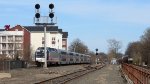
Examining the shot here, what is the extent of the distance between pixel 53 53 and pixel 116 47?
12893 cm

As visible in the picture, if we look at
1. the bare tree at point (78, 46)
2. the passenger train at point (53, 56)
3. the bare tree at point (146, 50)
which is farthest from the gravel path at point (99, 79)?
the bare tree at point (78, 46)

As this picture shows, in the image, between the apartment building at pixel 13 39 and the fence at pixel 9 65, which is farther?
the apartment building at pixel 13 39

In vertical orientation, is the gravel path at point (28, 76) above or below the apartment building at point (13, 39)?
below

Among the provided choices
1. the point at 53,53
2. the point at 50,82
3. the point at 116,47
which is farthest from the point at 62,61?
the point at 116,47

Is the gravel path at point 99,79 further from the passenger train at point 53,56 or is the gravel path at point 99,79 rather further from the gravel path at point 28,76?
the passenger train at point 53,56

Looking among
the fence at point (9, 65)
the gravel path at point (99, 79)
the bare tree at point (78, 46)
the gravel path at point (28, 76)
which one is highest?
the bare tree at point (78, 46)

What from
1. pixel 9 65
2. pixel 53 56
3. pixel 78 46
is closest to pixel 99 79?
pixel 9 65

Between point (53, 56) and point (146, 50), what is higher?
point (146, 50)

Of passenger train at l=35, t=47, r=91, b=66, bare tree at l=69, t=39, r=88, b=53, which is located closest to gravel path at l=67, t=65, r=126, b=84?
passenger train at l=35, t=47, r=91, b=66

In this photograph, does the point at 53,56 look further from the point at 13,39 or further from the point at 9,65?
the point at 13,39

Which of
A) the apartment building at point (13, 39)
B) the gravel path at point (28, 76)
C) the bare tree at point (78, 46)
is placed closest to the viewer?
the gravel path at point (28, 76)

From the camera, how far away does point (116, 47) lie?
195625 millimetres

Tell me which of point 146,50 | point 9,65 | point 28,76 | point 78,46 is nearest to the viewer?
point 28,76

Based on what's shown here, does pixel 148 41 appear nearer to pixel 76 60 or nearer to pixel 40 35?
pixel 76 60
